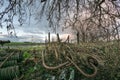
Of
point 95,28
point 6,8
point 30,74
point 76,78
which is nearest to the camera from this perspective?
point 76,78

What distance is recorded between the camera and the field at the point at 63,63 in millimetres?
9336

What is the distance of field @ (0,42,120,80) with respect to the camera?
9336mm

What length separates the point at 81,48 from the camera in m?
10.2

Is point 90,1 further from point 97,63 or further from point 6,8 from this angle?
point 97,63

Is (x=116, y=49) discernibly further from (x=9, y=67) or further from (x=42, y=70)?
(x=9, y=67)

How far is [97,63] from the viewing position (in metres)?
9.54

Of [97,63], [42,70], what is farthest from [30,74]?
[97,63]

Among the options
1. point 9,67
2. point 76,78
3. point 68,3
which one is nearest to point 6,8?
point 68,3

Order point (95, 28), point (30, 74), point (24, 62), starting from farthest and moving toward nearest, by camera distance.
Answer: point (95, 28) → point (24, 62) → point (30, 74)

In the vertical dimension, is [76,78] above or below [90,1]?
below

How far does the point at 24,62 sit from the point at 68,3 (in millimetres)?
4194

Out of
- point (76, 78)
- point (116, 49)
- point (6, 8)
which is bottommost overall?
point (76, 78)

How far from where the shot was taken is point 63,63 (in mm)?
9039

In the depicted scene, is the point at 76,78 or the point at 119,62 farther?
the point at 119,62
